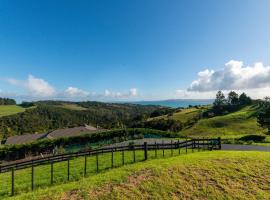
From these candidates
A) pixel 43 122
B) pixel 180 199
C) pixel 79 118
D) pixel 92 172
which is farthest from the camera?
pixel 79 118

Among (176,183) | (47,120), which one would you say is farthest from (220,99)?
(176,183)

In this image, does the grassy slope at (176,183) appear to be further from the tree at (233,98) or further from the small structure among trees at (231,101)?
the tree at (233,98)

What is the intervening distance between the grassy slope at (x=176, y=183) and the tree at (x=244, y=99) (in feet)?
339

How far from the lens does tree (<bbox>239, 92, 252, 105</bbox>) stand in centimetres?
11481

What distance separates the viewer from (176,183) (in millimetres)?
15703

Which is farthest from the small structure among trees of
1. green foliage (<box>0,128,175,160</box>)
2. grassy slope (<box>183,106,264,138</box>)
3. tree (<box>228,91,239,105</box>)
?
green foliage (<box>0,128,175,160</box>)

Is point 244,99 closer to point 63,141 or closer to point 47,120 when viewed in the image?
point 63,141

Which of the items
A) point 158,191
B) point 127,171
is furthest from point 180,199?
point 127,171

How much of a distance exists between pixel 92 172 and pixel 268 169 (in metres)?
12.2

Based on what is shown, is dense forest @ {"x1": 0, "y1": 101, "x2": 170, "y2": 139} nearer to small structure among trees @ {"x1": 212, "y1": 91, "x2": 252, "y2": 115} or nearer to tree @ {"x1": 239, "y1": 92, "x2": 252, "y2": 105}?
small structure among trees @ {"x1": 212, "y1": 91, "x2": 252, "y2": 115}

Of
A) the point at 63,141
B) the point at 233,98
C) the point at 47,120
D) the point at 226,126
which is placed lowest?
the point at 47,120

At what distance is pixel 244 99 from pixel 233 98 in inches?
236

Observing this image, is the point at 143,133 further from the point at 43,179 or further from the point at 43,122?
the point at 43,122

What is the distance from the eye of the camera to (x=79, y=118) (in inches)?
6358
